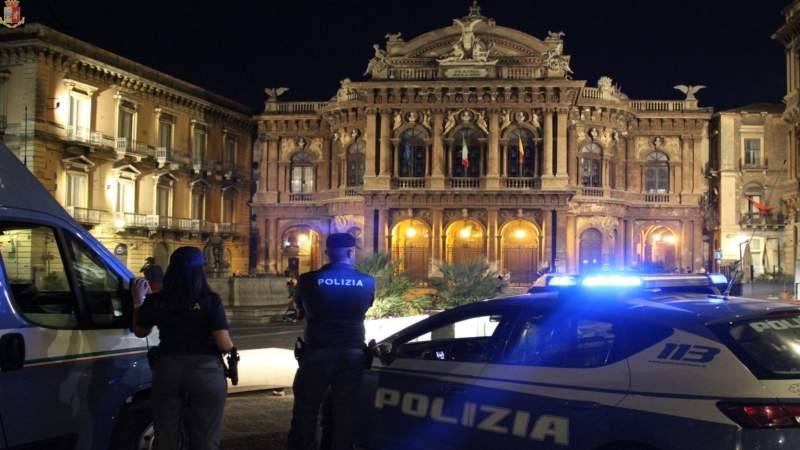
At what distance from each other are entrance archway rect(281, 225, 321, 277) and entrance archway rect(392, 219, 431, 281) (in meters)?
7.53

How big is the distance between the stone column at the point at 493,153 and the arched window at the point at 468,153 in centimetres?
76

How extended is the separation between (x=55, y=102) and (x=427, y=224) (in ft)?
61.2

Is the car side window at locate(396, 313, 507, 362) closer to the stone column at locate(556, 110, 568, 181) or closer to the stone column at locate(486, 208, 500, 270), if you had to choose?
the stone column at locate(486, 208, 500, 270)

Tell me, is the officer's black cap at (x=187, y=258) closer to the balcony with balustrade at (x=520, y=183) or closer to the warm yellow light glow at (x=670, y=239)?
the balcony with balustrade at (x=520, y=183)

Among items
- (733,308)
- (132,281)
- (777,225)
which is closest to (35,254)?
(132,281)

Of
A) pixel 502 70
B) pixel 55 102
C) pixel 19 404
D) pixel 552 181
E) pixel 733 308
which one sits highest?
pixel 502 70

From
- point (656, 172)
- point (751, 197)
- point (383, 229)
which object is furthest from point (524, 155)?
point (751, 197)

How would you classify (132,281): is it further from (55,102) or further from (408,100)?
(408,100)

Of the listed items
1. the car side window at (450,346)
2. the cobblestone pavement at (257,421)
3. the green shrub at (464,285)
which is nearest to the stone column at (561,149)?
the green shrub at (464,285)

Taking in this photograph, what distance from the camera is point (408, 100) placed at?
41.2 metres

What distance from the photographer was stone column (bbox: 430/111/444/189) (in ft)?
135

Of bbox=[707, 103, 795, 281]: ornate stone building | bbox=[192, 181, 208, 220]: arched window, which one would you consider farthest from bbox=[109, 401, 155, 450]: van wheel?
bbox=[707, 103, 795, 281]: ornate stone building

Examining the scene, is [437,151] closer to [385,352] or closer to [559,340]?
[385,352]

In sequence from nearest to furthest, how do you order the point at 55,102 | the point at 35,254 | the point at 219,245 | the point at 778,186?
1. the point at 35,254
2. the point at 55,102
3. the point at 219,245
4. the point at 778,186
